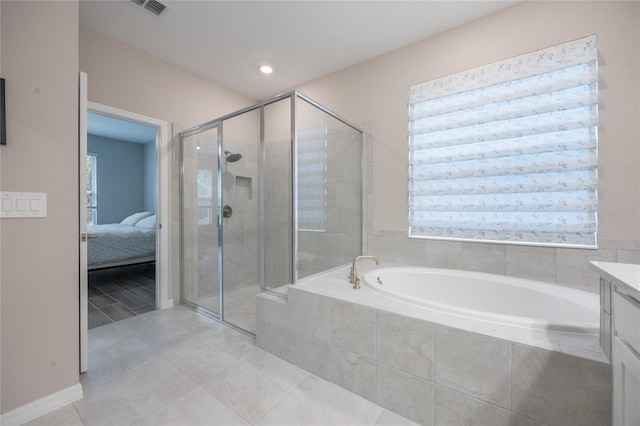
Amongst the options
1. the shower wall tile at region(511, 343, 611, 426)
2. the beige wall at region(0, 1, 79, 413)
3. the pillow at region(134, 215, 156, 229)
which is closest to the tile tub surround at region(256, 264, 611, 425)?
the shower wall tile at region(511, 343, 611, 426)

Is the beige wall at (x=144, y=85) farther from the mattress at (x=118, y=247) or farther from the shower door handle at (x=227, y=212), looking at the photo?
the mattress at (x=118, y=247)

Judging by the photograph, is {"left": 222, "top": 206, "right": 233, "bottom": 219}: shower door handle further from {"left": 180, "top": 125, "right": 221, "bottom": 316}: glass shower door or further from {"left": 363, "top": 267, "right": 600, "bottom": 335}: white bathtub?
{"left": 363, "top": 267, "right": 600, "bottom": 335}: white bathtub

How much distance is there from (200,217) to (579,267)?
10.5 feet

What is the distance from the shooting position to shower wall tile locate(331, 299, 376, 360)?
55.5 inches

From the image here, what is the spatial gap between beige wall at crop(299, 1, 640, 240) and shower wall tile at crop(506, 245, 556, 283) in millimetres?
317

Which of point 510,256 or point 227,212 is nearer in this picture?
point 510,256

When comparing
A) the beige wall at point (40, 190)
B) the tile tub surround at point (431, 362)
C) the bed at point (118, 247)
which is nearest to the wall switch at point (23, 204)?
the beige wall at point (40, 190)

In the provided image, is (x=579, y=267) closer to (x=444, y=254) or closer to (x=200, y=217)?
(x=444, y=254)

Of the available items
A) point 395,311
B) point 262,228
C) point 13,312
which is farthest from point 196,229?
point 395,311

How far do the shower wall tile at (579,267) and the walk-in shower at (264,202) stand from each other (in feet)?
5.03

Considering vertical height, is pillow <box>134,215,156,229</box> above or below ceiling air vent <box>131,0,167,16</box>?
below

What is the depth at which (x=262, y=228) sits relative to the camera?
7.55 ft

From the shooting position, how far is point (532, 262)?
A: 1.88 metres

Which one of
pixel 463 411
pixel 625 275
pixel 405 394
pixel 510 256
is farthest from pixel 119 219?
pixel 625 275
